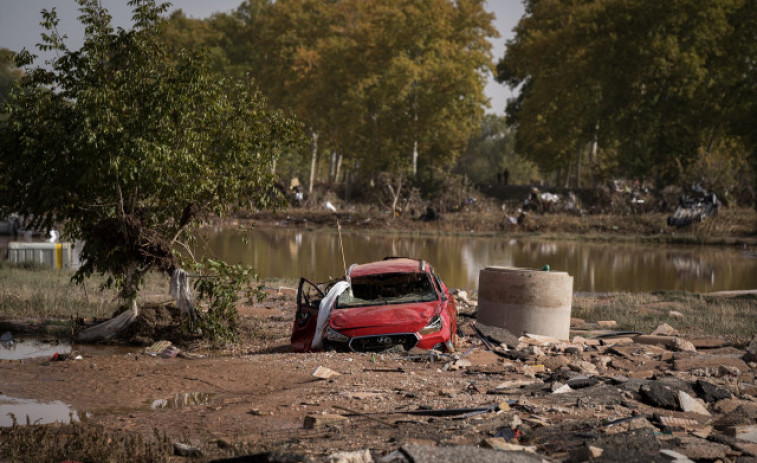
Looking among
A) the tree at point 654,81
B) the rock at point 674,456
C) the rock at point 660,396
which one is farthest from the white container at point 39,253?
the tree at point 654,81

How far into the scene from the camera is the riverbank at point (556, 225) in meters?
45.8

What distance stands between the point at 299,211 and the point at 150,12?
4087 cm

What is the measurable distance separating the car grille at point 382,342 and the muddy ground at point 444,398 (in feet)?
0.84

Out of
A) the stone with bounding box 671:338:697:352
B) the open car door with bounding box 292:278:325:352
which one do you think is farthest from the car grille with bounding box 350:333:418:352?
the stone with bounding box 671:338:697:352

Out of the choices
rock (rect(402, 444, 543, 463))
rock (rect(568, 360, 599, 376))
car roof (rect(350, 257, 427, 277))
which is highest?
car roof (rect(350, 257, 427, 277))

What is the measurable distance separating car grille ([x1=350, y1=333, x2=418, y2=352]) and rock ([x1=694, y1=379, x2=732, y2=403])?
13.7ft

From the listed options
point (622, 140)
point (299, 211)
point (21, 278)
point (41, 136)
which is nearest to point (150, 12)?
point (41, 136)

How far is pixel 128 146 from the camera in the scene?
15359 millimetres

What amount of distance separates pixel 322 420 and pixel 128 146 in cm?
758

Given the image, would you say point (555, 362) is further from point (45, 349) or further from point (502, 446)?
point (45, 349)

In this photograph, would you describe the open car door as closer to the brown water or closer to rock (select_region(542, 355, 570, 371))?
rock (select_region(542, 355, 570, 371))

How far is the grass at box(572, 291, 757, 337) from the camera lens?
60.0ft

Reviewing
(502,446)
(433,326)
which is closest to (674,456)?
(502,446)

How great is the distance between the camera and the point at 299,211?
57406 millimetres
